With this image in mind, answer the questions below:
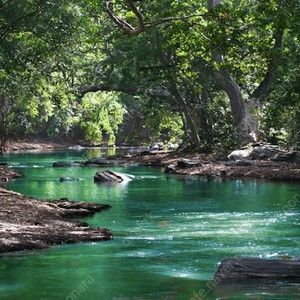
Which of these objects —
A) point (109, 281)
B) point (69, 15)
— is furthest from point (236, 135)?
point (109, 281)

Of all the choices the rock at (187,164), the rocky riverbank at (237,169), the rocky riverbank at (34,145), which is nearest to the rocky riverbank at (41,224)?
the rocky riverbank at (237,169)

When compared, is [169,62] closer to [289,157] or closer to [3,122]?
[289,157]

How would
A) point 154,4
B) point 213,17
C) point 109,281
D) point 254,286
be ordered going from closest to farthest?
point 254,286 < point 109,281 < point 213,17 < point 154,4

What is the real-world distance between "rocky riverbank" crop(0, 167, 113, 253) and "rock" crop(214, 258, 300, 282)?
4.47 meters

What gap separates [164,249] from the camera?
1348 cm

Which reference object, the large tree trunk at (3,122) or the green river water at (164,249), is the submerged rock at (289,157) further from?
the large tree trunk at (3,122)

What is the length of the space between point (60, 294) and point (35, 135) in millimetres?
65342

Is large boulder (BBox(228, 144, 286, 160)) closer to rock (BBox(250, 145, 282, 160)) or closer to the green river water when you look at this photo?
rock (BBox(250, 145, 282, 160))

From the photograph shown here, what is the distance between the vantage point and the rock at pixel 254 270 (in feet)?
32.9

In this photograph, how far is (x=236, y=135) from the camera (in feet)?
127

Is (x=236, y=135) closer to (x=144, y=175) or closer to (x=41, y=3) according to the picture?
(x=144, y=175)

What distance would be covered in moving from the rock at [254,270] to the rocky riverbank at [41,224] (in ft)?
14.7

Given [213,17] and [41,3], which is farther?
[41,3]

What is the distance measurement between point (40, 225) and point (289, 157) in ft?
61.7
